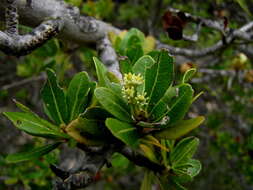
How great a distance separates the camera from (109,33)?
4.53 feet

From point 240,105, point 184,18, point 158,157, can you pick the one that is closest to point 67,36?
point 184,18

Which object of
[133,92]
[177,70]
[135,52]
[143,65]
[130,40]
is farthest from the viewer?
[177,70]

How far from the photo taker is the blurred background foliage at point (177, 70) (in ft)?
5.92

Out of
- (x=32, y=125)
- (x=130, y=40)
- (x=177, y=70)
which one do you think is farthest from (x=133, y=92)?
(x=177, y=70)

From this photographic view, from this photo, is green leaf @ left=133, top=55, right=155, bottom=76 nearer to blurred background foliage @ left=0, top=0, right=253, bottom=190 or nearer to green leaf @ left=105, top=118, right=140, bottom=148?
green leaf @ left=105, top=118, right=140, bottom=148

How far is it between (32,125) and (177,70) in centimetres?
127

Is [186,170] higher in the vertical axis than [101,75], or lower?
lower

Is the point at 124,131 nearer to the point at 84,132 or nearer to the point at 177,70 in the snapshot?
the point at 84,132

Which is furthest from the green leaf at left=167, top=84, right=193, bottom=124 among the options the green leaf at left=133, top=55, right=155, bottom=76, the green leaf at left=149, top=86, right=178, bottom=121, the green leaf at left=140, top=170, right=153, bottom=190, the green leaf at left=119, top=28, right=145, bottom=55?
the green leaf at left=119, top=28, right=145, bottom=55

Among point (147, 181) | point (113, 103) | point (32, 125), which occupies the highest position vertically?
point (113, 103)

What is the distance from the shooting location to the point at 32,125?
2.85 feet

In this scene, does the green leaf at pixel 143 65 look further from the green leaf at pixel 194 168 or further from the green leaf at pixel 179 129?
the green leaf at pixel 194 168

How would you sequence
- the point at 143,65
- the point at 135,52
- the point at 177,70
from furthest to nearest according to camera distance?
the point at 177,70 → the point at 135,52 → the point at 143,65

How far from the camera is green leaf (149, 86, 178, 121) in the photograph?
0.80 m
